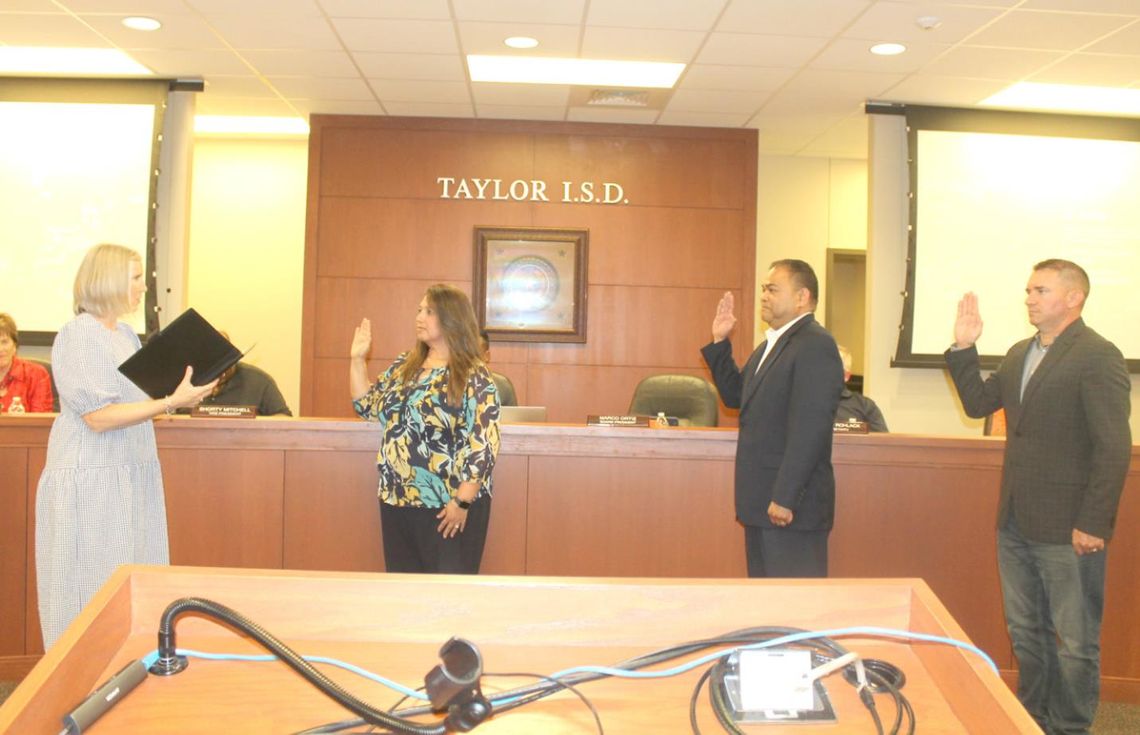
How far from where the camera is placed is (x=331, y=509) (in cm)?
398

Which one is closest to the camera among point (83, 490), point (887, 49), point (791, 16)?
point (83, 490)

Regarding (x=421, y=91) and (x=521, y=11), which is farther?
(x=421, y=91)

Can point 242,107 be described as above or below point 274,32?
Result: above

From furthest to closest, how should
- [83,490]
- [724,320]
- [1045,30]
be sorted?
1. [1045,30]
2. [724,320]
3. [83,490]

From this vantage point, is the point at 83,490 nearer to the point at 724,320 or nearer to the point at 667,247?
the point at 724,320

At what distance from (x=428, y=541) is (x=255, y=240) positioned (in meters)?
5.34

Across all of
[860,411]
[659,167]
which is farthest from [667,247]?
[860,411]

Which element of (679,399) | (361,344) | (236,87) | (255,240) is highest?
(236,87)

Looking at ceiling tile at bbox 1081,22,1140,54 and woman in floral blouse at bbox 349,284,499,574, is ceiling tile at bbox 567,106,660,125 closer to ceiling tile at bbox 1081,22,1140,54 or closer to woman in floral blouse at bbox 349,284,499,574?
ceiling tile at bbox 1081,22,1140,54

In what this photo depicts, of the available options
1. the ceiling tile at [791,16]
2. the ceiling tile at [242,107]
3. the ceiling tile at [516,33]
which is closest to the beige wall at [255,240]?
the ceiling tile at [242,107]

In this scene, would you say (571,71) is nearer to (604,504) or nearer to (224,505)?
(604,504)

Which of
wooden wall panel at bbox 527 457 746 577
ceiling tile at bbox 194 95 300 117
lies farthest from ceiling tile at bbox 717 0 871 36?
ceiling tile at bbox 194 95 300 117

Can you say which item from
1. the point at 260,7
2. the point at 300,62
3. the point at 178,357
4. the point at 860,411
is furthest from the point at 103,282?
the point at 860,411

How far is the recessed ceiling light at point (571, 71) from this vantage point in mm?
5578
